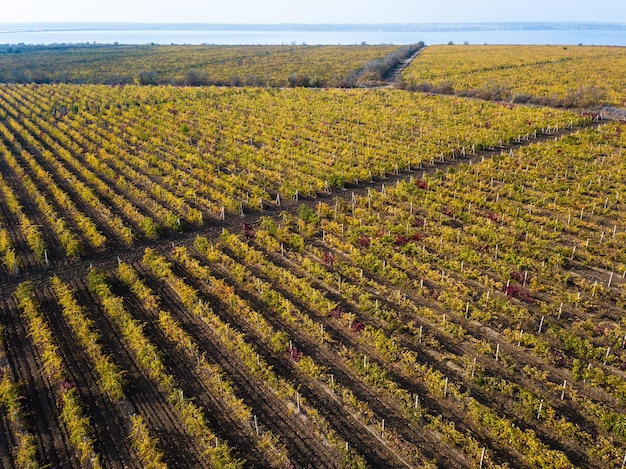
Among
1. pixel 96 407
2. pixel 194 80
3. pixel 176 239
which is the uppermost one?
pixel 194 80

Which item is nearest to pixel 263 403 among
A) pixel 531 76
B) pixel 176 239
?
pixel 176 239

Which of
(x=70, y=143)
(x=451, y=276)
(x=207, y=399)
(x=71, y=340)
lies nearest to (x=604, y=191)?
(x=451, y=276)

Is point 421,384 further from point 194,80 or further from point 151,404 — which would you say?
point 194,80

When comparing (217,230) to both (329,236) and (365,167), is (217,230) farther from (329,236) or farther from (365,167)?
(365,167)

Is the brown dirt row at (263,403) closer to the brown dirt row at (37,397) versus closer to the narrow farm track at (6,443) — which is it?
the brown dirt row at (37,397)

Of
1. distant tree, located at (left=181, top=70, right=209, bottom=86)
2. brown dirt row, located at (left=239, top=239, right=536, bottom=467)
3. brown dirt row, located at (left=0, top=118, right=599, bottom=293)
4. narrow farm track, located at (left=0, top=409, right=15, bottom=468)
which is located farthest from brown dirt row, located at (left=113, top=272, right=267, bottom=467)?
distant tree, located at (left=181, top=70, right=209, bottom=86)
